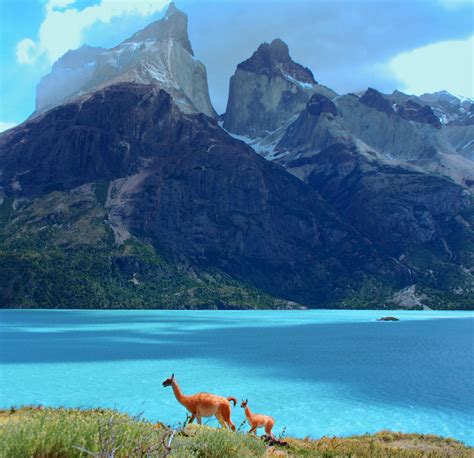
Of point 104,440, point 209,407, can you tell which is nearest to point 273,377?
point 209,407

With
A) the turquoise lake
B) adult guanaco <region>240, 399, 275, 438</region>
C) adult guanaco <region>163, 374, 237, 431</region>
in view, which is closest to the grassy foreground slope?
adult guanaco <region>163, 374, 237, 431</region>

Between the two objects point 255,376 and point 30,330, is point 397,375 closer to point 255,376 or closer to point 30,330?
point 255,376

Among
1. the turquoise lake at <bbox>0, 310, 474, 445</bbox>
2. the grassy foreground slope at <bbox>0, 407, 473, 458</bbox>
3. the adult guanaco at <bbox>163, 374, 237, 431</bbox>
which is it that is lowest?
the turquoise lake at <bbox>0, 310, 474, 445</bbox>

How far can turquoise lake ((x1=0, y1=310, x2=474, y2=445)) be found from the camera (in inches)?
1551

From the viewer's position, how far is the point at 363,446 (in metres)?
25.5

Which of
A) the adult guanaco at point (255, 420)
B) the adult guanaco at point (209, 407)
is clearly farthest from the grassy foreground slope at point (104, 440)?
the adult guanaco at point (255, 420)

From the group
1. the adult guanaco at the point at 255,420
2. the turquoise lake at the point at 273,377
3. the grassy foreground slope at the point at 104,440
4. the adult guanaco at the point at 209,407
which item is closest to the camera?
the grassy foreground slope at the point at 104,440

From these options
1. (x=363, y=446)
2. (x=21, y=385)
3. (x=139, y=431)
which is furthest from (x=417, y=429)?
(x=21, y=385)

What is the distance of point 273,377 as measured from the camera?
55656mm

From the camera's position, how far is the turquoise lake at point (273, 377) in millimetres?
39384

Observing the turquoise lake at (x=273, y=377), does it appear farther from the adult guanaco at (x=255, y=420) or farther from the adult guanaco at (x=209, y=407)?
the adult guanaco at (x=209, y=407)

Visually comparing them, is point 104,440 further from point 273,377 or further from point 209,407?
point 273,377

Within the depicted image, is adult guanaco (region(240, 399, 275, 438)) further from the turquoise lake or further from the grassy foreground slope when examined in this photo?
the turquoise lake

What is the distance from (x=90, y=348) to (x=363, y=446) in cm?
6091
